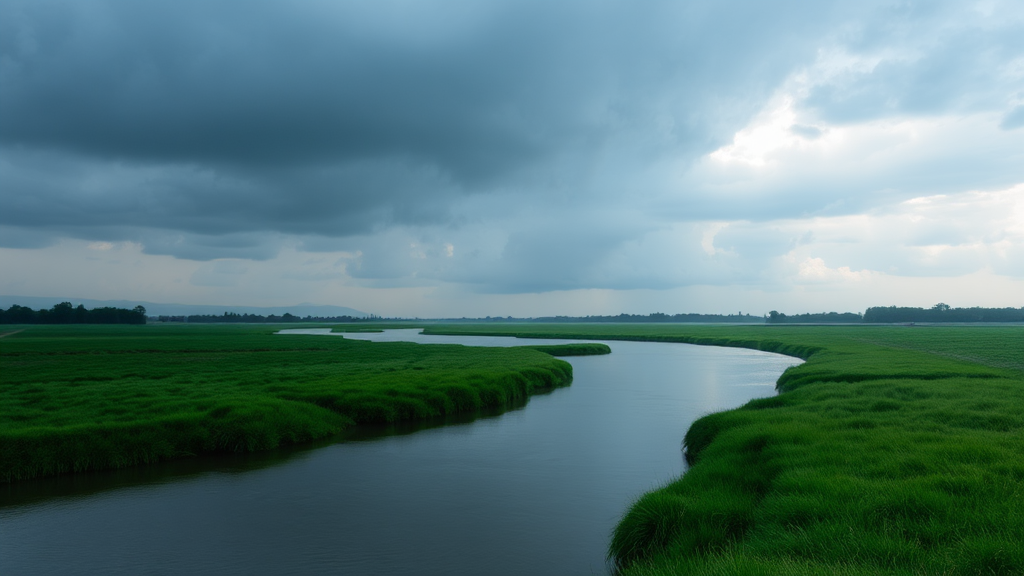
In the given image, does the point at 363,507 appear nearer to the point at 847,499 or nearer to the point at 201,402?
the point at 847,499

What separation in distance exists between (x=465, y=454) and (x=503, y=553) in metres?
9.71

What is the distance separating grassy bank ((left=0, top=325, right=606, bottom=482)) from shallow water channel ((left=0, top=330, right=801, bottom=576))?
116cm

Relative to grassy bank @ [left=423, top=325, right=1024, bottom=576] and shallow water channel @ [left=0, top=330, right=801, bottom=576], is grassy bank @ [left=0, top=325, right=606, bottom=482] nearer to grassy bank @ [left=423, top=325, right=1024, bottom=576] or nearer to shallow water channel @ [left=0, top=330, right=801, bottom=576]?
shallow water channel @ [left=0, top=330, right=801, bottom=576]

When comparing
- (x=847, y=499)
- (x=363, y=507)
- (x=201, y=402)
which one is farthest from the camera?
(x=201, y=402)

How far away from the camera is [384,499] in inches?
671

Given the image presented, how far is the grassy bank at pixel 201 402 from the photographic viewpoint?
20047mm

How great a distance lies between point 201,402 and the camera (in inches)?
1031

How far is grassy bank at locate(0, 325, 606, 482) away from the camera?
20047 mm

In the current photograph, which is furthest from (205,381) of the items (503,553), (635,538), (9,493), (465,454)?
(635,538)

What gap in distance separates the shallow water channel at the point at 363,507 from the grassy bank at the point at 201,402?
1157 millimetres

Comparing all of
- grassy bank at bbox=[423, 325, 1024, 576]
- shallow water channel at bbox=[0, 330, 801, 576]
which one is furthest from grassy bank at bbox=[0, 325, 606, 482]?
grassy bank at bbox=[423, 325, 1024, 576]

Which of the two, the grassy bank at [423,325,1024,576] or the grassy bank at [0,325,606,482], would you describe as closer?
the grassy bank at [423,325,1024,576]

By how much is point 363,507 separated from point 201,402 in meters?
14.0

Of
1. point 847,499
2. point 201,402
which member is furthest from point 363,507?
point 201,402
